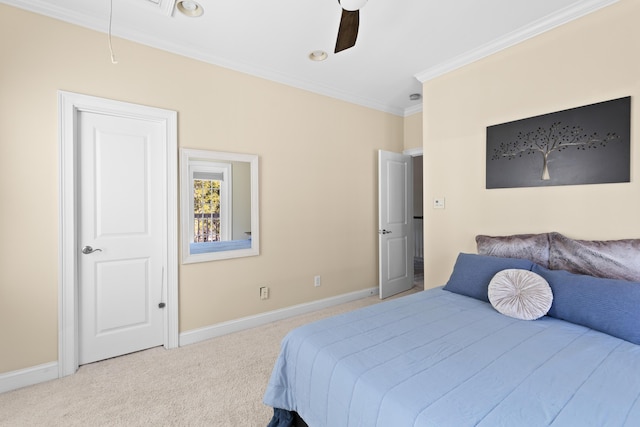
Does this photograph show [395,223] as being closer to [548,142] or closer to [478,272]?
[478,272]

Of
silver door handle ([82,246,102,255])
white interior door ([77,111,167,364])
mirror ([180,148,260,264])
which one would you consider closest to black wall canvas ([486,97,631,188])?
mirror ([180,148,260,264])

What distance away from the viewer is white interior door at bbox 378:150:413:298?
12.9 ft

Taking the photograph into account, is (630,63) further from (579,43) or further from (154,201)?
(154,201)

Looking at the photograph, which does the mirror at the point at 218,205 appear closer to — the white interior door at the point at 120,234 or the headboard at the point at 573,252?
the white interior door at the point at 120,234

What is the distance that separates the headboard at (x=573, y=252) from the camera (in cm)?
189

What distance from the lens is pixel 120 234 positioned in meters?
2.46

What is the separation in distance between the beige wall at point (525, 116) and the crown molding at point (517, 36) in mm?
47

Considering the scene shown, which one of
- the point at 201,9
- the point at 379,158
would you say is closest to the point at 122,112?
the point at 201,9

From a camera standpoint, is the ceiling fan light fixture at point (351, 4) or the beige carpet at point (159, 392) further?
the beige carpet at point (159, 392)

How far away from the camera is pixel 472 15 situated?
224 centimetres

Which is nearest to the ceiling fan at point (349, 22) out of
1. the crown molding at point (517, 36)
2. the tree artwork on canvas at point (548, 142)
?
the crown molding at point (517, 36)

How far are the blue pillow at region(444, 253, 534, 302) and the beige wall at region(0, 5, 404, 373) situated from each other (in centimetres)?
164

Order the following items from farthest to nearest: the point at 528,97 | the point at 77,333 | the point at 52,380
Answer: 1. the point at 528,97
2. the point at 77,333
3. the point at 52,380

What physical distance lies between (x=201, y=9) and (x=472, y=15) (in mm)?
2057
